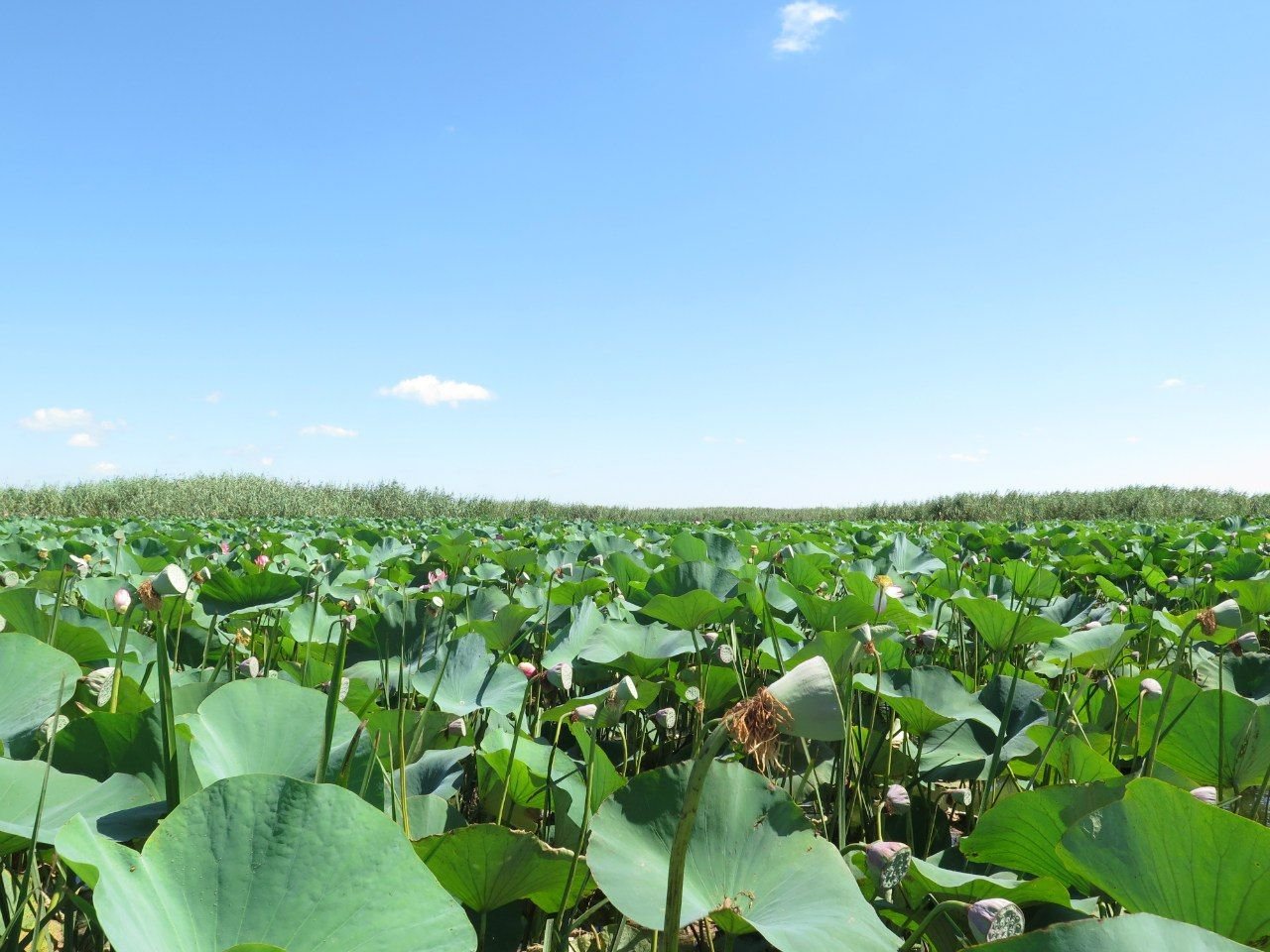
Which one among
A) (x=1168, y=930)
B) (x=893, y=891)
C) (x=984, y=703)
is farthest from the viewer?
(x=984, y=703)

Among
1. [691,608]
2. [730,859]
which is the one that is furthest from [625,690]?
[691,608]

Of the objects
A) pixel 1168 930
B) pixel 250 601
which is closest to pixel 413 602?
pixel 250 601

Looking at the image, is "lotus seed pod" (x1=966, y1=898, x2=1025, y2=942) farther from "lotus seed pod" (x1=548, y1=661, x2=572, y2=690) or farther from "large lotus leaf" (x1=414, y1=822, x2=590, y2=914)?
"lotus seed pod" (x1=548, y1=661, x2=572, y2=690)

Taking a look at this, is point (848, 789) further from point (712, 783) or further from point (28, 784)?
point (28, 784)

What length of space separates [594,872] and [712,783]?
15cm

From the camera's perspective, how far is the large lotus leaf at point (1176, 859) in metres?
0.57

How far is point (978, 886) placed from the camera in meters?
0.72

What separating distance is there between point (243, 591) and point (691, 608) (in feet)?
2.99

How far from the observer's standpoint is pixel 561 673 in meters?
1.25

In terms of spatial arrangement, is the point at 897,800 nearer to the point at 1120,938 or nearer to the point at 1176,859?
the point at 1176,859

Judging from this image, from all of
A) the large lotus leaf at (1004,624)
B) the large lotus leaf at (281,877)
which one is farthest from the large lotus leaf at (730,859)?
the large lotus leaf at (1004,624)

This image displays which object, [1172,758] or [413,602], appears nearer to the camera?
[1172,758]

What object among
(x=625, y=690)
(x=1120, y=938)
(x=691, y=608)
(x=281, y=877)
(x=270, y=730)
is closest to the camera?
(x=1120, y=938)

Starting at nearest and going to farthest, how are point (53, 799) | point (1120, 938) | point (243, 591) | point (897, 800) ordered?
point (1120, 938) < point (53, 799) < point (897, 800) < point (243, 591)
